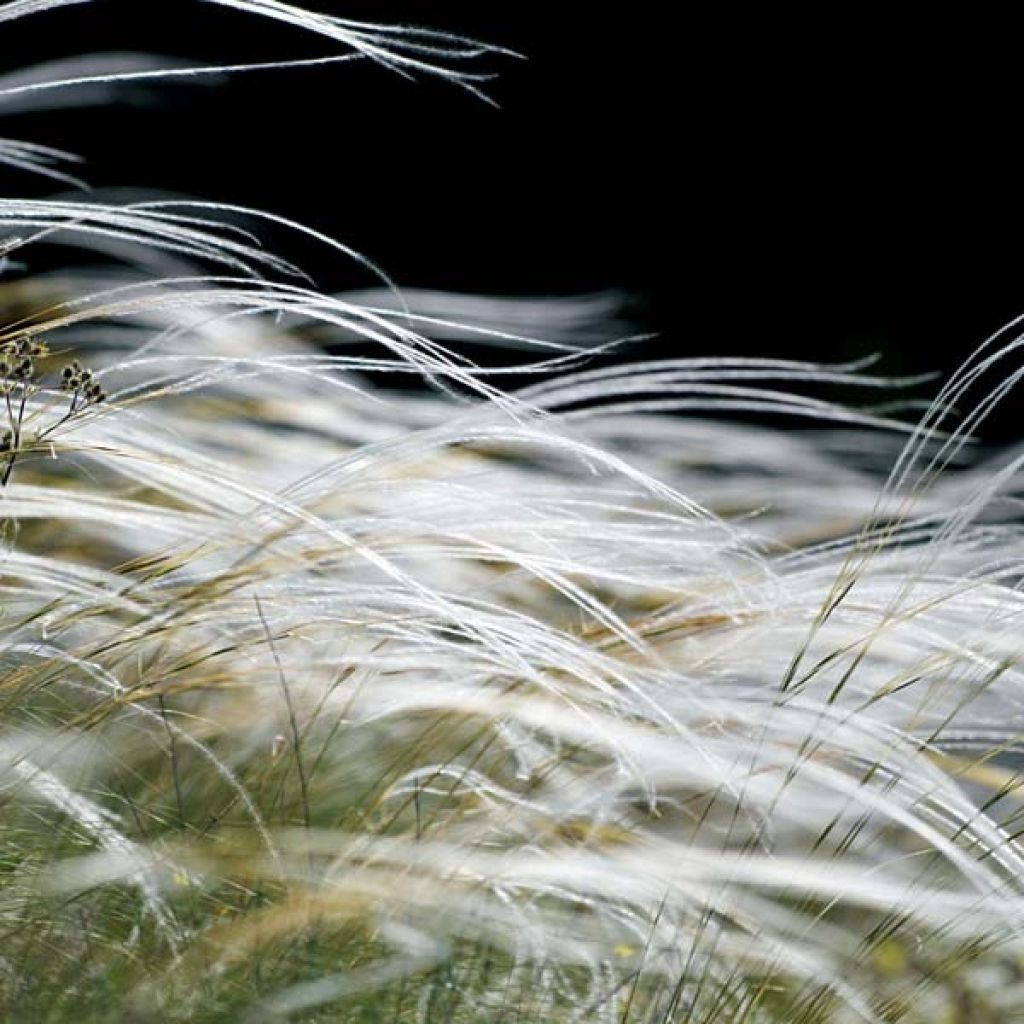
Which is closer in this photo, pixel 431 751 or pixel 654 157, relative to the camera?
pixel 431 751

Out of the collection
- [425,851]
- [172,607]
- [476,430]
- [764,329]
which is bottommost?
[764,329]

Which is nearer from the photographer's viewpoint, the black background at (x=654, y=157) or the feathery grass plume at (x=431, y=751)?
the feathery grass plume at (x=431, y=751)

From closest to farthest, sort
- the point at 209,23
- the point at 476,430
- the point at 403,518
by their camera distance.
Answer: the point at 476,430 → the point at 403,518 → the point at 209,23

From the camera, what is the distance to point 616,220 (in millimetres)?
4863

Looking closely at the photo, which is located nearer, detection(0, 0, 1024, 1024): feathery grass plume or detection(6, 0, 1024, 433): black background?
detection(0, 0, 1024, 1024): feathery grass plume

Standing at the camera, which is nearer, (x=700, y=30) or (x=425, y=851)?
(x=425, y=851)

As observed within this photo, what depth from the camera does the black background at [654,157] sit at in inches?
183

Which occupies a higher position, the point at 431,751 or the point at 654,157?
the point at 654,157

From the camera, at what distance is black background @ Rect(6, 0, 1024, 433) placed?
4637 millimetres

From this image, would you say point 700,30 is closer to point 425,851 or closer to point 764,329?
point 764,329

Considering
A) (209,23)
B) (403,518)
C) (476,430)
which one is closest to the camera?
(476,430)

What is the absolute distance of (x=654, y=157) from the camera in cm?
496

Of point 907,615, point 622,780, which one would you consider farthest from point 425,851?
point 907,615

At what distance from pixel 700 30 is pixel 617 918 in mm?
3821
